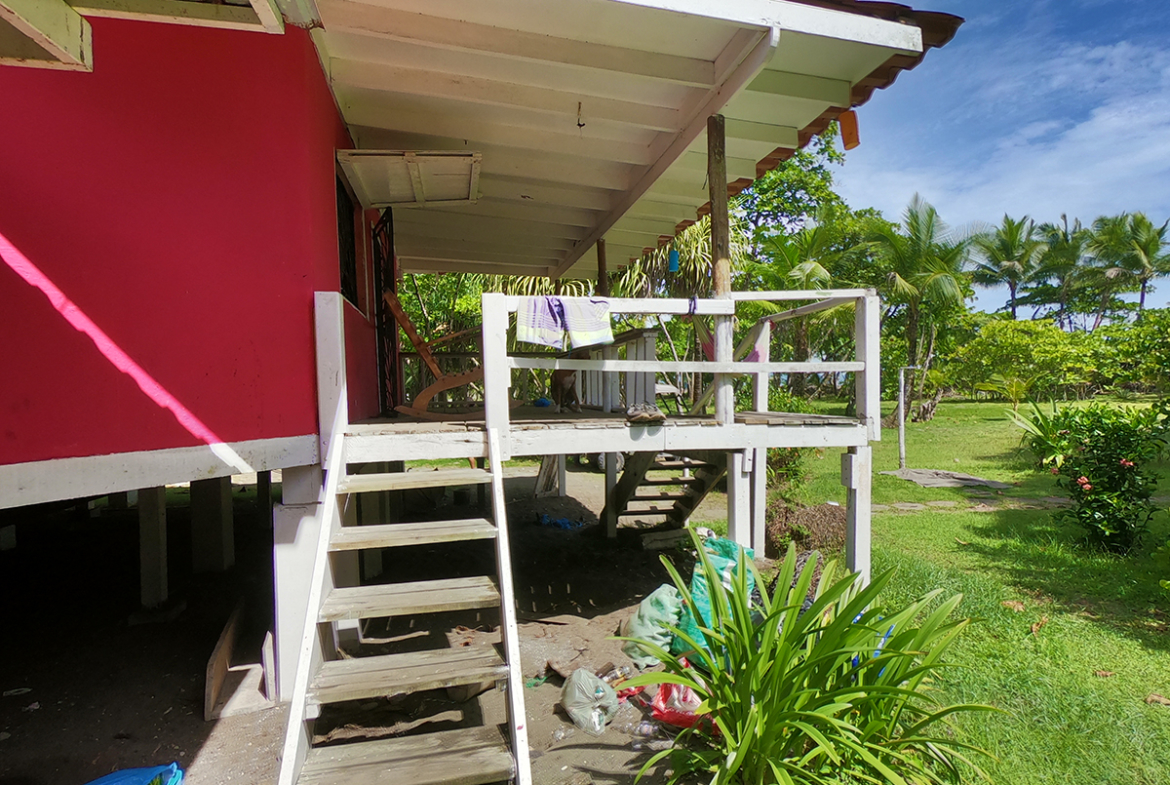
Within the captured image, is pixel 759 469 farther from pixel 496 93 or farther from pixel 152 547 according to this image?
pixel 152 547

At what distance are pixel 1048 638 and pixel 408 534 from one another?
4.62 metres

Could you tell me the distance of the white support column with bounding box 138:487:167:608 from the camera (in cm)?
519

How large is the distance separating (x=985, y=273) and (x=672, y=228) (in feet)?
129

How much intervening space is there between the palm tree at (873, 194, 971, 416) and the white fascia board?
16789 mm

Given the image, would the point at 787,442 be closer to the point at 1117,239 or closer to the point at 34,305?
the point at 34,305

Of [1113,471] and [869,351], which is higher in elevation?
[869,351]

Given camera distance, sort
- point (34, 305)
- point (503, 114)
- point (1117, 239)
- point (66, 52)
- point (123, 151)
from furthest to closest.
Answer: point (1117, 239)
point (503, 114)
point (123, 151)
point (34, 305)
point (66, 52)

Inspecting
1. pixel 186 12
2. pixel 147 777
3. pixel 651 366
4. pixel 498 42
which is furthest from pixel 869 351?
pixel 147 777

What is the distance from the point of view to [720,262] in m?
4.49

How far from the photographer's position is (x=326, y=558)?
2.81 meters

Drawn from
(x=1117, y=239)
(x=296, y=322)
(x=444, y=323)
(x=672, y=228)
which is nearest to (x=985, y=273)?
(x=1117, y=239)

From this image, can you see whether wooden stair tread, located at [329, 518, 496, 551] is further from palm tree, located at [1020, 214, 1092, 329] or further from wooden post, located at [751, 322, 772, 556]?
palm tree, located at [1020, 214, 1092, 329]

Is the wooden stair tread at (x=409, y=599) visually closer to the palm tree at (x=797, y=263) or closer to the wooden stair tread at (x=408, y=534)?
the wooden stair tread at (x=408, y=534)


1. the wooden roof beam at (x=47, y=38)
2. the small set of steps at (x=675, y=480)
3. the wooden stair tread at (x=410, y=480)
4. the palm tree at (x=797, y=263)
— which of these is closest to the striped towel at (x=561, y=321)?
the wooden stair tread at (x=410, y=480)
